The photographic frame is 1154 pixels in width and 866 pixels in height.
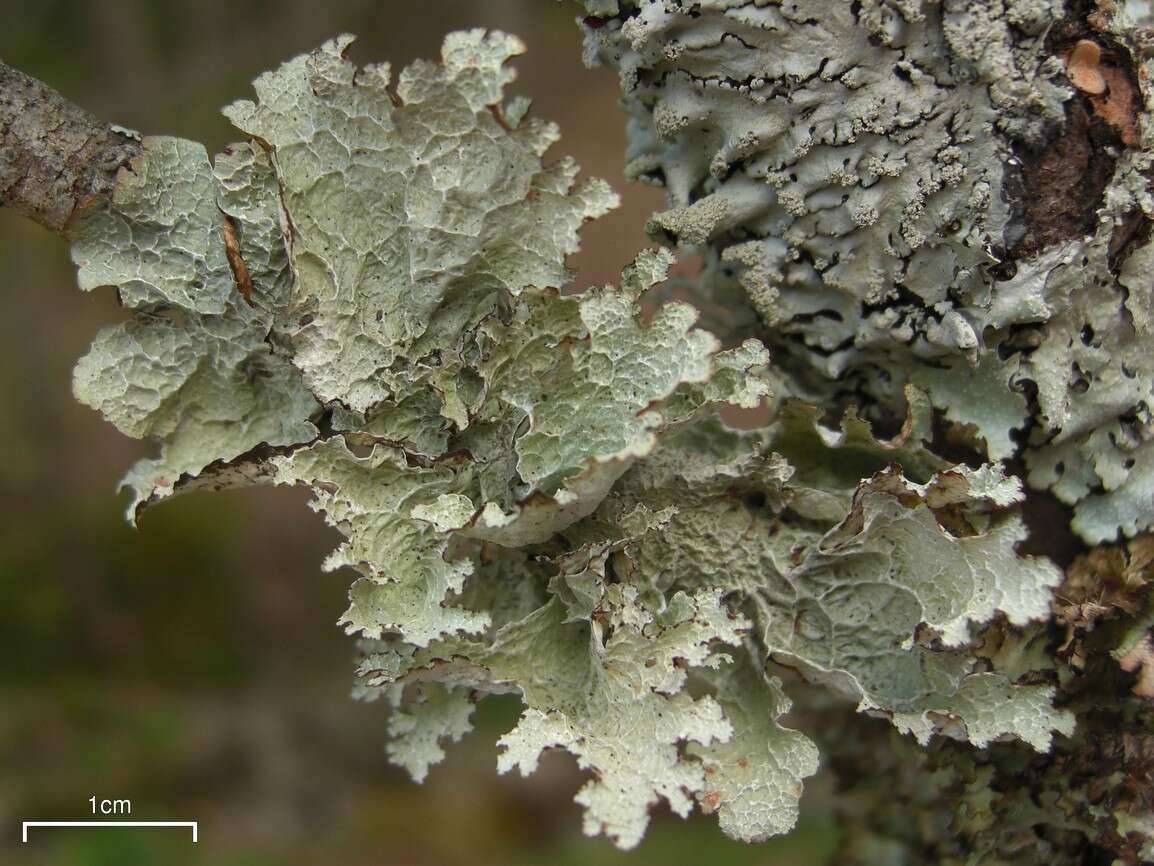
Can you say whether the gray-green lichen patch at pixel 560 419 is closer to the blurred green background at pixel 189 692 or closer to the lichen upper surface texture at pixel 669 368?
the lichen upper surface texture at pixel 669 368

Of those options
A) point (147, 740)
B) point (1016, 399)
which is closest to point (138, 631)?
point (147, 740)

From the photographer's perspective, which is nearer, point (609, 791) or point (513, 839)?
point (609, 791)

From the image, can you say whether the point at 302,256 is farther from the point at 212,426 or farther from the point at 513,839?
the point at 513,839

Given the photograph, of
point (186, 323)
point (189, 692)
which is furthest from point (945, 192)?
point (189, 692)

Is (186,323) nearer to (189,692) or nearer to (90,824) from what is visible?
(90,824)

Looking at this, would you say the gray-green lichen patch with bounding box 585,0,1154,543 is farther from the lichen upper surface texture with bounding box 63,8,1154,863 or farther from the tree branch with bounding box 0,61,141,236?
the tree branch with bounding box 0,61,141,236

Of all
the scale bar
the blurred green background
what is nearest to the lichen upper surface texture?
the blurred green background
